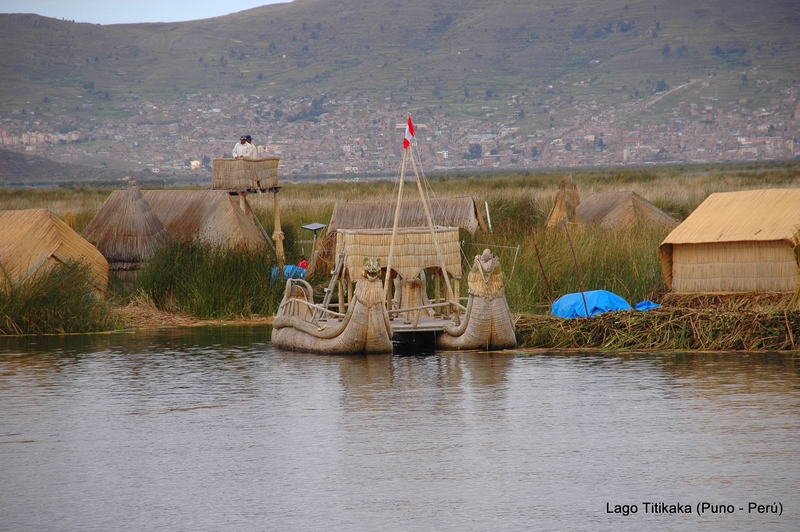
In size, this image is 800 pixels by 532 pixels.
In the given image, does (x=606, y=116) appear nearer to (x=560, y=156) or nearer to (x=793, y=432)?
(x=560, y=156)

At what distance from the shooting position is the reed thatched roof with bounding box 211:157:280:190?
21.0 m

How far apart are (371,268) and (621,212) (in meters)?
11.2

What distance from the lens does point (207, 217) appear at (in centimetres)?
2109

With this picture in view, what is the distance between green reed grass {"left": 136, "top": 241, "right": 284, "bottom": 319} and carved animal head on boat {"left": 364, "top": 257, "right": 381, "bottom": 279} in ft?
18.0

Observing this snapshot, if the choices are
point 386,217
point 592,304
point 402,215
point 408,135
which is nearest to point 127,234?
point 386,217

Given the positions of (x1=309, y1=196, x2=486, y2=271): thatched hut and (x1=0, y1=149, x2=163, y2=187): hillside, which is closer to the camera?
(x1=309, y1=196, x2=486, y2=271): thatched hut

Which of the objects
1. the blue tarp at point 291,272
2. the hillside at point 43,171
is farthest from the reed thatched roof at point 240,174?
the hillside at point 43,171

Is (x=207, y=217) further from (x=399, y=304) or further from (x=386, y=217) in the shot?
(x=399, y=304)

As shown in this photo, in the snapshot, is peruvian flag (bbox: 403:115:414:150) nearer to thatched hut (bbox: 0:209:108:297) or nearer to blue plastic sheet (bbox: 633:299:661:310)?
blue plastic sheet (bbox: 633:299:661:310)

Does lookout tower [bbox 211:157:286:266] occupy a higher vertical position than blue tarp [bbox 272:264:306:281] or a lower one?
higher

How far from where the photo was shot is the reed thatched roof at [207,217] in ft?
67.4

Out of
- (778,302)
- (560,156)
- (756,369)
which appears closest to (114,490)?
(756,369)

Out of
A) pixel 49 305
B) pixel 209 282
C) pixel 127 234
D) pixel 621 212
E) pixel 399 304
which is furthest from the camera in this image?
pixel 621 212

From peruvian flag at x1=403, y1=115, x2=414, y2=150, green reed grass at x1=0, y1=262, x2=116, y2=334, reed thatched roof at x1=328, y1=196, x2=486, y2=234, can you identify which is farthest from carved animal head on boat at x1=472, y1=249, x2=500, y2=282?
reed thatched roof at x1=328, y1=196, x2=486, y2=234
